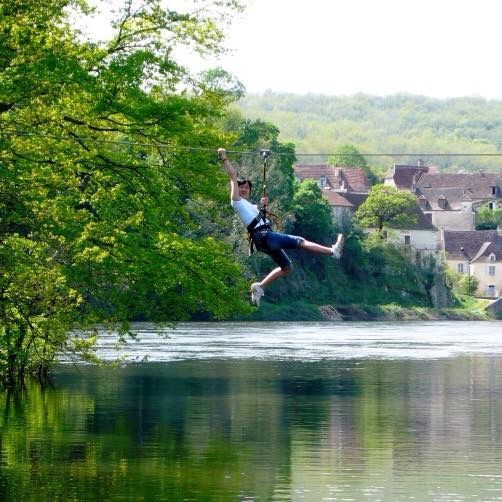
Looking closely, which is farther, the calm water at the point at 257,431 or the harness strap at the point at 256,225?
the harness strap at the point at 256,225

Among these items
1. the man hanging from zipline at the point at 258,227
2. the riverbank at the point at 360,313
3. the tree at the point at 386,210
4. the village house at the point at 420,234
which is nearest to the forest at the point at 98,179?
the man hanging from zipline at the point at 258,227

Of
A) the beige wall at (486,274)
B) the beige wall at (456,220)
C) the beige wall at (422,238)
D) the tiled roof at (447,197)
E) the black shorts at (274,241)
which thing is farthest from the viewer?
the tiled roof at (447,197)

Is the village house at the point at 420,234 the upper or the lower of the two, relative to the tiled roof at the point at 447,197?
lower

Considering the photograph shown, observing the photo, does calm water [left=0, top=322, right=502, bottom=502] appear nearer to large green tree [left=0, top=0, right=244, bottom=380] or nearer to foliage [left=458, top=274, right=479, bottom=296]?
large green tree [left=0, top=0, right=244, bottom=380]

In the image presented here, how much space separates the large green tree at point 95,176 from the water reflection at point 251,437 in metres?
2.34

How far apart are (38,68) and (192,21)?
673 cm

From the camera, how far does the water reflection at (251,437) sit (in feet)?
69.5

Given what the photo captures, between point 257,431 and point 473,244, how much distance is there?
141 meters

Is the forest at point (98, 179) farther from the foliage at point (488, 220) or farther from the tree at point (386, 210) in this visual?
the foliage at point (488, 220)

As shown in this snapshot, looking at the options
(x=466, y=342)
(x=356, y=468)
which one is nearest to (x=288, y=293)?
(x=466, y=342)

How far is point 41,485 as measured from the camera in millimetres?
20891

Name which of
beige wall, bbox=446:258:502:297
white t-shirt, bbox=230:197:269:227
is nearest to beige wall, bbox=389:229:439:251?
beige wall, bbox=446:258:502:297

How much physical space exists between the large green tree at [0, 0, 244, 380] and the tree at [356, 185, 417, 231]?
101m

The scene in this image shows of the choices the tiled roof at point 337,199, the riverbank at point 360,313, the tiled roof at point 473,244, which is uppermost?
the tiled roof at point 337,199
